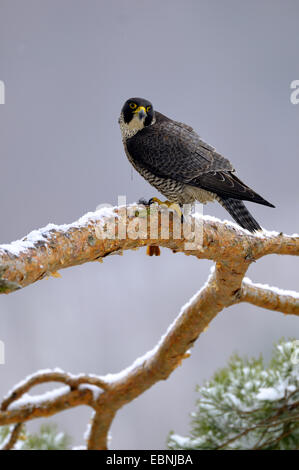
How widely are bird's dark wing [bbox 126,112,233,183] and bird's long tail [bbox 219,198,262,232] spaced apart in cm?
11

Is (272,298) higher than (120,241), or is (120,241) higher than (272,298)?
(120,241)

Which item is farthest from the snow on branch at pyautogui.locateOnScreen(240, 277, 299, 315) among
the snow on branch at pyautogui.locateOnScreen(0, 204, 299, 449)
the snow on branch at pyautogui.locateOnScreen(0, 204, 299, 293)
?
the snow on branch at pyautogui.locateOnScreen(0, 204, 299, 293)

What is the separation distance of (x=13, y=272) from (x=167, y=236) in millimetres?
512

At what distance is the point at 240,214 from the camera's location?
4.58ft

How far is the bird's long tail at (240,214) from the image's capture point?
4.50ft

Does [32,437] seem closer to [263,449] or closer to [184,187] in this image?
[263,449]

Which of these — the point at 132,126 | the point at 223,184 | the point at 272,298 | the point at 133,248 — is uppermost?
the point at 132,126

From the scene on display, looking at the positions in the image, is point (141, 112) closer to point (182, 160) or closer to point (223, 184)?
point (182, 160)

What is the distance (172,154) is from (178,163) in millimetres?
37

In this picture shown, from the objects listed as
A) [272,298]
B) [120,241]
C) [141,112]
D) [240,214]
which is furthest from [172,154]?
[272,298]

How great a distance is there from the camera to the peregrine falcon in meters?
1.42

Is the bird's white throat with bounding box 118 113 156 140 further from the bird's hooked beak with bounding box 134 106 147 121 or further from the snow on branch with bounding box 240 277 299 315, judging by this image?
the snow on branch with bounding box 240 277 299 315

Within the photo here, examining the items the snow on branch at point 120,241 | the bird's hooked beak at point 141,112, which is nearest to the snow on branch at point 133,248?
the snow on branch at point 120,241
